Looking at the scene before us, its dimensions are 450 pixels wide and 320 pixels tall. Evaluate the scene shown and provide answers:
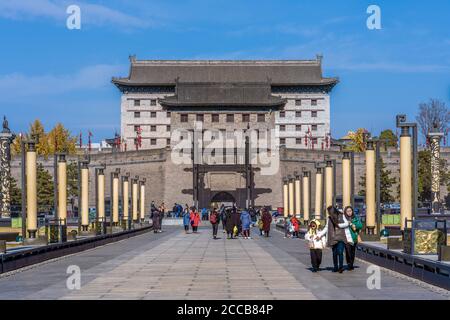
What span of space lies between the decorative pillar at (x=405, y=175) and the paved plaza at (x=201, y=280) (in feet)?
7.34

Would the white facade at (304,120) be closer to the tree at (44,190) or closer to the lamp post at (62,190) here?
the tree at (44,190)

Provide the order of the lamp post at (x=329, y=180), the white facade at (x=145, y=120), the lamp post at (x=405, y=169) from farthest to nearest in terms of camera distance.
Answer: the white facade at (x=145, y=120), the lamp post at (x=329, y=180), the lamp post at (x=405, y=169)

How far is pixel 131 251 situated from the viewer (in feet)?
94.2

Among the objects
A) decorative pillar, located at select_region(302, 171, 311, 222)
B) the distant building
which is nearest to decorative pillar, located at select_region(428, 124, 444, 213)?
decorative pillar, located at select_region(302, 171, 311, 222)

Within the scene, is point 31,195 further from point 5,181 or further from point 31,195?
point 5,181

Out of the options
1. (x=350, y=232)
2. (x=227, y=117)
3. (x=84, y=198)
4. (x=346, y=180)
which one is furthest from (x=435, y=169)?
(x=350, y=232)

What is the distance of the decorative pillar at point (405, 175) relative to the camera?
23.7 m

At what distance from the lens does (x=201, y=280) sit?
17.4 meters

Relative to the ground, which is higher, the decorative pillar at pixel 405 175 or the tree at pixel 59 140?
the tree at pixel 59 140

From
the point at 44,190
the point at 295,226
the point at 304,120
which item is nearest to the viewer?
the point at 295,226

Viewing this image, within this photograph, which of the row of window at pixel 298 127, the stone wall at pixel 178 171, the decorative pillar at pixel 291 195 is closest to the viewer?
the decorative pillar at pixel 291 195

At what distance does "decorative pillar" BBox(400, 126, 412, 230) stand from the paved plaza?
2.24 metres

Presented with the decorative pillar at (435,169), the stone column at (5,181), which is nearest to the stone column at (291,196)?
the decorative pillar at (435,169)

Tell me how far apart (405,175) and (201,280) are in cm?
842
